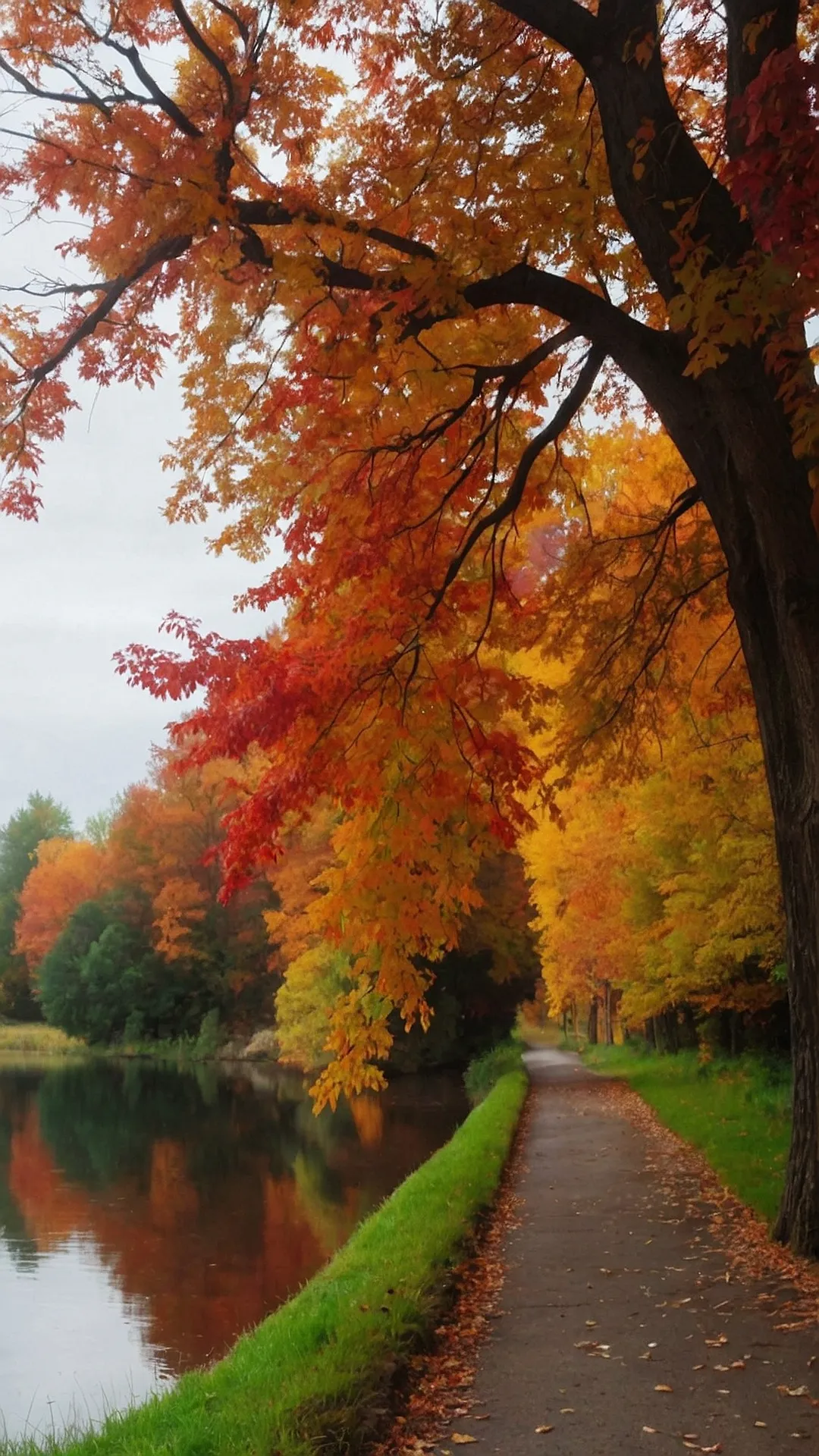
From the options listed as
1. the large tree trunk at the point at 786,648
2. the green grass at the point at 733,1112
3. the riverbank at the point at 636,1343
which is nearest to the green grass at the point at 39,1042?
the green grass at the point at 733,1112

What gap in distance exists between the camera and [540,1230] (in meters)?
9.52

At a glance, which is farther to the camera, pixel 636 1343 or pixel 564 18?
pixel 564 18

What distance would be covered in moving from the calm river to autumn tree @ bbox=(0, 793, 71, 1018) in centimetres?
4198

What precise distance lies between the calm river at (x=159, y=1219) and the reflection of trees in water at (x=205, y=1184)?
4cm

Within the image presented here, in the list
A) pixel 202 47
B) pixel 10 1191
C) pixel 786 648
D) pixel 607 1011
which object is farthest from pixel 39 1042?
pixel 786 648

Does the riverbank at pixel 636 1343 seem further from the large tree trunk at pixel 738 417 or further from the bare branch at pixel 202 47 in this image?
the bare branch at pixel 202 47

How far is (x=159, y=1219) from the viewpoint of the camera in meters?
15.7

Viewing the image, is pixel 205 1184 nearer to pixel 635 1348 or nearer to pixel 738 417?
pixel 635 1348

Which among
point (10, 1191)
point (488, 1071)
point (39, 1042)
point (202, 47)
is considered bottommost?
point (39, 1042)

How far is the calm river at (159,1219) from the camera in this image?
10.0 metres

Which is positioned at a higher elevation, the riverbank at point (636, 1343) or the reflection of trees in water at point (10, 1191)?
the riverbank at point (636, 1343)

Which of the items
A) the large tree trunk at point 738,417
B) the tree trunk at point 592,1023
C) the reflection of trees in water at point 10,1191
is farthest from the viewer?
the tree trunk at point 592,1023

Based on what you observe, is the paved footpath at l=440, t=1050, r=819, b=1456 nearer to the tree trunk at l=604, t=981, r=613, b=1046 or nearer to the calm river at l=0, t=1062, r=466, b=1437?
the calm river at l=0, t=1062, r=466, b=1437

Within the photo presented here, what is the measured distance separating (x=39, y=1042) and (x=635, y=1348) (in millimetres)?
56206
